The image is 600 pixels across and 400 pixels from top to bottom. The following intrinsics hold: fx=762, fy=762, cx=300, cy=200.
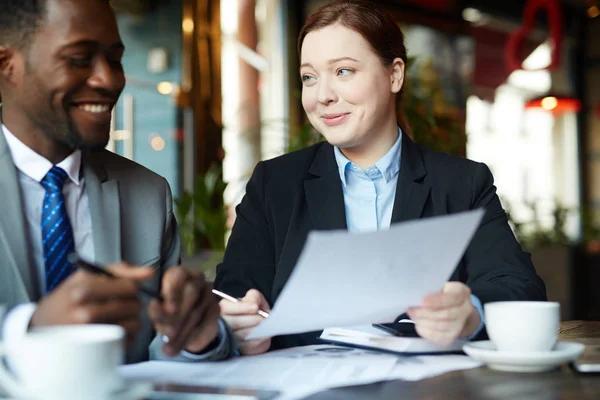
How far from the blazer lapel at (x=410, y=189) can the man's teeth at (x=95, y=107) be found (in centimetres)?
79

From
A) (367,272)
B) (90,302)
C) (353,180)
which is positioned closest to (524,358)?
(367,272)

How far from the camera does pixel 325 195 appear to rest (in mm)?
2014

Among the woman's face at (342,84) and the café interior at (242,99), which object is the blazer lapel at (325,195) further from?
the café interior at (242,99)

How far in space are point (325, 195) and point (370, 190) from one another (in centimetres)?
13

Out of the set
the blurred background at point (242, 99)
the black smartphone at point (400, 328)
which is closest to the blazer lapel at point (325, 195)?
the black smartphone at point (400, 328)

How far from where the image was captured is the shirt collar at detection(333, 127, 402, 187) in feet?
6.70

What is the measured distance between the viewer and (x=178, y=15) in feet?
19.1

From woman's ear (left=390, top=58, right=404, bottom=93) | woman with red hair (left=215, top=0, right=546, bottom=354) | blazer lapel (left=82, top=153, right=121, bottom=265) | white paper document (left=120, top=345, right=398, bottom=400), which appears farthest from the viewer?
woman's ear (left=390, top=58, right=404, bottom=93)

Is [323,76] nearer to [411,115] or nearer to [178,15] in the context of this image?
[411,115]

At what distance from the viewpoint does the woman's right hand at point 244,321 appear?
150 centimetres

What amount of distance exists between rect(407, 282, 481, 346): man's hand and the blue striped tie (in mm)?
705

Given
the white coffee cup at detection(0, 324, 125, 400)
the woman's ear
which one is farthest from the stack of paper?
the woman's ear

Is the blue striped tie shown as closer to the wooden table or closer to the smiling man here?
the smiling man

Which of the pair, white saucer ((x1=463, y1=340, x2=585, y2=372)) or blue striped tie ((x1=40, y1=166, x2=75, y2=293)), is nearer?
white saucer ((x1=463, y1=340, x2=585, y2=372))
